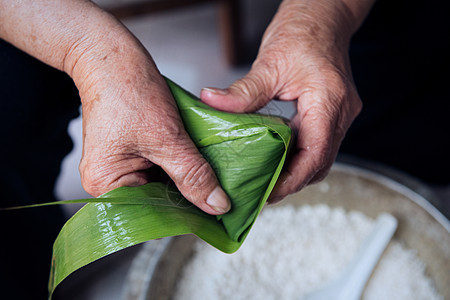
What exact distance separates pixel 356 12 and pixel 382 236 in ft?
1.60

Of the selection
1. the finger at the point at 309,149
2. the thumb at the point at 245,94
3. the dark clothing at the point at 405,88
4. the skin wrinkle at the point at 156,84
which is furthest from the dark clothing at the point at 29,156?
the dark clothing at the point at 405,88

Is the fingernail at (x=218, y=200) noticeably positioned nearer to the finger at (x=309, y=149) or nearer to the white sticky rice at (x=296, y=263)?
the finger at (x=309, y=149)

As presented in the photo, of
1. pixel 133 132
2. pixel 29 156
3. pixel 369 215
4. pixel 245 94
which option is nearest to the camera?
pixel 133 132

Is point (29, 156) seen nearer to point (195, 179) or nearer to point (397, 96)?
point (195, 179)

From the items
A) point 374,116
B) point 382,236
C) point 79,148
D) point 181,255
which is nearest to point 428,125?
point 374,116

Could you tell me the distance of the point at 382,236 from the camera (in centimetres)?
91

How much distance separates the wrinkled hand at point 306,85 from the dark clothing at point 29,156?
318 millimetres

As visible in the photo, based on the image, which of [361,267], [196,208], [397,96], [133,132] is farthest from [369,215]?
[133,132]

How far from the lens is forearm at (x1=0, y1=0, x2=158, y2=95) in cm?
53

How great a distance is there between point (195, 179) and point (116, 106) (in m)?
0.13

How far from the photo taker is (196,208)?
0.55 metres

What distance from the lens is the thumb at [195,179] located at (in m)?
0.50

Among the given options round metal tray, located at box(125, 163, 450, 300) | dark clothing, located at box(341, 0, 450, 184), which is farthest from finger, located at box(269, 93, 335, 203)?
dark clothing, located at box(341, 0, 450, 184)

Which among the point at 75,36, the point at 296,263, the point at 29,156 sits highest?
the point at 75,36
